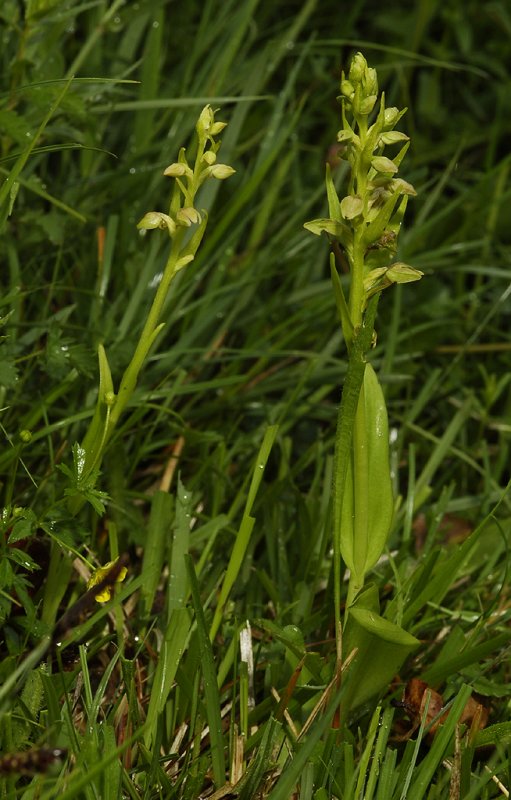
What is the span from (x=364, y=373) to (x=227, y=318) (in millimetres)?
1002

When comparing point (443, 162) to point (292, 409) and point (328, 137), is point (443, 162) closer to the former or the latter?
point (328, 137)

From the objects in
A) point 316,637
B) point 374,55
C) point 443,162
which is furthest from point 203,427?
point 374,55

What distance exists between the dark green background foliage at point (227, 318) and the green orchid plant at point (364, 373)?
19 cm

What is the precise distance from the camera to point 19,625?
58.3 inches

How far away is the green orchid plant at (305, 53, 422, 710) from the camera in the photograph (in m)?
1.33

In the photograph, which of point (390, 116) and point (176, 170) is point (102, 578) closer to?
point (176, 170)

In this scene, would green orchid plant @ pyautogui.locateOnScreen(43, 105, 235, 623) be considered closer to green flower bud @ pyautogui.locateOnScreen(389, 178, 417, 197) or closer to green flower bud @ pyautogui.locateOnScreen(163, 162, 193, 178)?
green flower bud @ pyautogui.locateOnScreen(163, 162, 193, 178)

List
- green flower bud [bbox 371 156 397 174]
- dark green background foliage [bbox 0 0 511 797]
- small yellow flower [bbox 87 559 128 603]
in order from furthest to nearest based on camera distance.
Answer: dark green background foliage [bbox 0 0 511 797] < small yellow flower [bbox 87 559 128 603] < green flower bud [bbox 371 156 397 174]

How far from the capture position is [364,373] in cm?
142

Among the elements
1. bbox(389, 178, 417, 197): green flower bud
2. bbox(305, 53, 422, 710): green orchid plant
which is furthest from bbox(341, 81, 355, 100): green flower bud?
bbox(389, 178, 417, 197): green flower bud

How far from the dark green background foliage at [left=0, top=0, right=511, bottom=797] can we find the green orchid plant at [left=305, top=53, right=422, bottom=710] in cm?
19

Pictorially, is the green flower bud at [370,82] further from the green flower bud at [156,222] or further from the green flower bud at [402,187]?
the green flower bud at [156,222]

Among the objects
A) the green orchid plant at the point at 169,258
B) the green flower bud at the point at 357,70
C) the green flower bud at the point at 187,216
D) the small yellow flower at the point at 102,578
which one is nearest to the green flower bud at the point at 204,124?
the green orchid plant at the point at 169,258

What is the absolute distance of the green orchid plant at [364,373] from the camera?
133 cm
